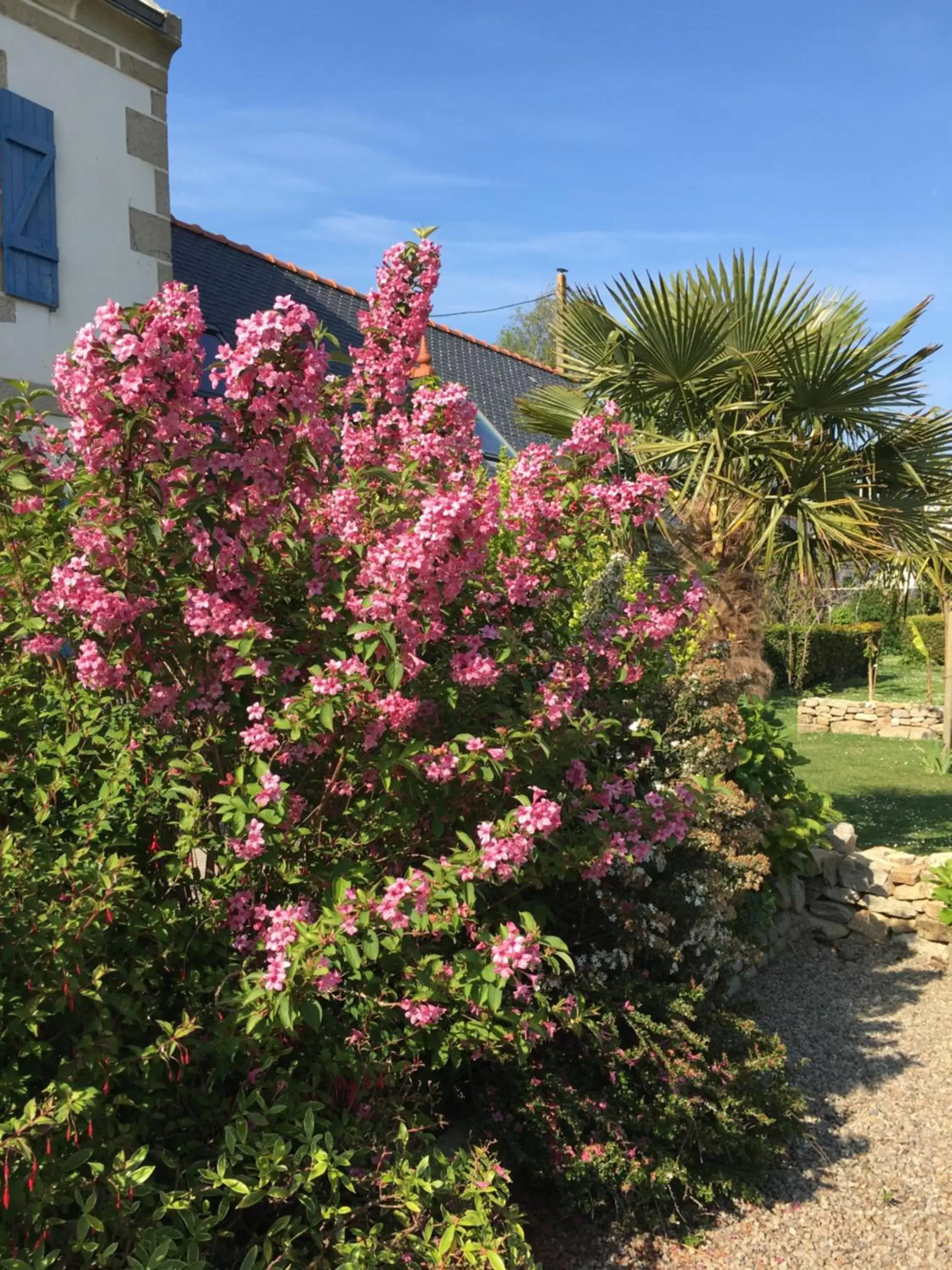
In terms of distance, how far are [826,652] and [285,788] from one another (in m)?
20.5

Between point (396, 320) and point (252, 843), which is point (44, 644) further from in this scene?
point (396, 320)

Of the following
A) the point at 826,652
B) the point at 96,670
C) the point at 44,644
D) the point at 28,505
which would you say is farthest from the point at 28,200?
the point at 826,652

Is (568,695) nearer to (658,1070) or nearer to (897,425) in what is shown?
(658,1070)

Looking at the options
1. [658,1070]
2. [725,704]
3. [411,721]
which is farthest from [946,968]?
[411,721]

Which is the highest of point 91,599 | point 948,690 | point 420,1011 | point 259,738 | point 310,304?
point 310,304

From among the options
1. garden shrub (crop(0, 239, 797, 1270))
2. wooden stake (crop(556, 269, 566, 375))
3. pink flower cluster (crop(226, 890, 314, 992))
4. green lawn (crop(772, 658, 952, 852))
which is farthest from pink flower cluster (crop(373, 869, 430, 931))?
wooden stake (crop(556, 269, 566, 375))

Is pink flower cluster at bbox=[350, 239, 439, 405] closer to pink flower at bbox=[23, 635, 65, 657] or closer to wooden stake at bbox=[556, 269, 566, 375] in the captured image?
pink flower at bbox=[23, 635, 65, 657]

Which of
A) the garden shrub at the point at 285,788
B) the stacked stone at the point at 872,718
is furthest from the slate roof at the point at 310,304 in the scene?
the stacked stone at the point at 872,718

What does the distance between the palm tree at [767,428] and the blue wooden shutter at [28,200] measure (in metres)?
3.31

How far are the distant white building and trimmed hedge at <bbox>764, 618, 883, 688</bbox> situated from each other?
15350 mm

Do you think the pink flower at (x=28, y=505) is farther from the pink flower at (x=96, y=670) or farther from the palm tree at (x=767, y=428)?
the palm tree at (x=767, y=428)

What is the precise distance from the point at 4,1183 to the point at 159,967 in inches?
27.3

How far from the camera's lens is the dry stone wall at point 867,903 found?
234 inches

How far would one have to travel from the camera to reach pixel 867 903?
6180 millimetres
